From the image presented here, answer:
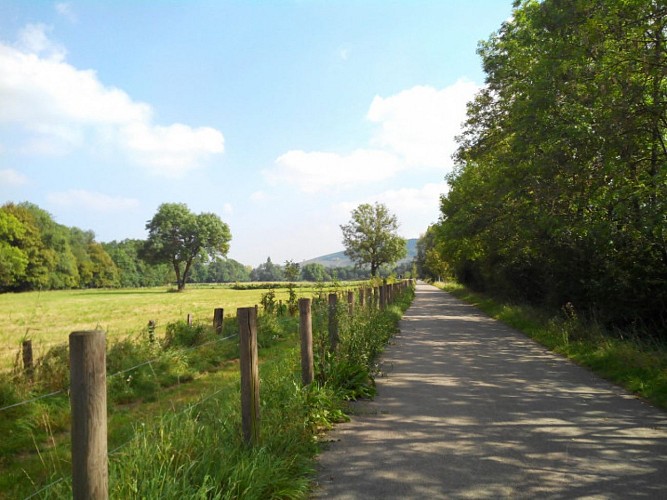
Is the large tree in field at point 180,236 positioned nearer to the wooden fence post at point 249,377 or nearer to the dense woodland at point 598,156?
the dense woodland at point 598,156

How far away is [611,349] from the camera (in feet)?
32.2

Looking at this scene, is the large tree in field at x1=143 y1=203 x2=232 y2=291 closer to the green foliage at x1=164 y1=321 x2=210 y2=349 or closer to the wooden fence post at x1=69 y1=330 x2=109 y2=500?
the green foliage at x1=164 y1=321 x2=210 y2=349

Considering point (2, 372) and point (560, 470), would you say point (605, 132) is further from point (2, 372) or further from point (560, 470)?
point (2, 372)

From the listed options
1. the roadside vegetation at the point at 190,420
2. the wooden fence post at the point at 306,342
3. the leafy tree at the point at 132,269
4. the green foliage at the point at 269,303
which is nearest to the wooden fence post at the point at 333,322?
the roadside vegetation at the point at 190,420

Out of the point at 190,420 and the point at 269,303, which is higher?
the point at 269,303

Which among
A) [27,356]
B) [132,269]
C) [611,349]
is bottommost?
[611,349]

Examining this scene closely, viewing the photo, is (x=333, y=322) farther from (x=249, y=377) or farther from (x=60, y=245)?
(x=60, y=245)

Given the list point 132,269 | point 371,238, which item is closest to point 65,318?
point 371,238

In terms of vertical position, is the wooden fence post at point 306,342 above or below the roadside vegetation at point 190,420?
above

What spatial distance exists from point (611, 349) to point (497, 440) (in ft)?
18.7

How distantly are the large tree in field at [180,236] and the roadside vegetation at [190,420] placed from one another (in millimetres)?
70523

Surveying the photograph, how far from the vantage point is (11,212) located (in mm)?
75375

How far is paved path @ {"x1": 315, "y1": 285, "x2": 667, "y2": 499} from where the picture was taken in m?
4.22

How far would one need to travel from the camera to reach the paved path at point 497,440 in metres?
4.22
